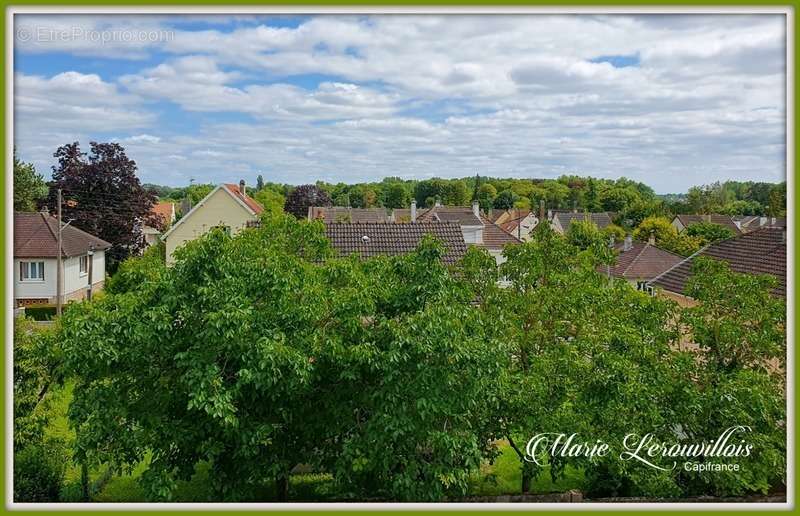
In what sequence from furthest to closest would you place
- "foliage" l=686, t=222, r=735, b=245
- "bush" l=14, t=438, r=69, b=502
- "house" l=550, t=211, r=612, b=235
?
"house" l=550, t=211, r=612, b=235, "foliage" l=686, t=222, r=735, b=245, "bush" l=14, t=438, r=69, b=502

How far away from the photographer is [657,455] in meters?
8.09

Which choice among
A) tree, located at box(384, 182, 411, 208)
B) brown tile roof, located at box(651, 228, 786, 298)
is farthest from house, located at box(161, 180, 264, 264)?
tree, located at box(384, 182, 411, 208)

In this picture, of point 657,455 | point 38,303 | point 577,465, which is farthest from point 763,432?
point 38,303

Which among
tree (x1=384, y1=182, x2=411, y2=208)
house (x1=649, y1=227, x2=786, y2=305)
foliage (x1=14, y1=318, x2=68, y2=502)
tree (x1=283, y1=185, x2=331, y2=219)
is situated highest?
tree (x1=384, y1=182, x2=411, y2=208)

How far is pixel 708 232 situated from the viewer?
120 ft

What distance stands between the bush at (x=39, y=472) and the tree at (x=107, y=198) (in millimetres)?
13979

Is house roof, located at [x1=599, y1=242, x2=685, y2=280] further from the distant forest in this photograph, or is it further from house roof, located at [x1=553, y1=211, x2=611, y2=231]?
house roof, located at [x1=553, y1=211, x2=611, y2=231]

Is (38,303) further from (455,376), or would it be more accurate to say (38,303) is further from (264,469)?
(455,376)

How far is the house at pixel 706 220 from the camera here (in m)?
40.5

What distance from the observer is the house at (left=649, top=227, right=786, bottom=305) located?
11930 millimetres

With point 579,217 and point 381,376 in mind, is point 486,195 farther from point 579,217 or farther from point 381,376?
point 381,376

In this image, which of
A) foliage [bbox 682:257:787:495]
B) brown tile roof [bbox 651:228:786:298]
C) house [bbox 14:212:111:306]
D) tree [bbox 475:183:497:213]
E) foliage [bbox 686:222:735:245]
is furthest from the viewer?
tree [bbox 475:183:497:213]

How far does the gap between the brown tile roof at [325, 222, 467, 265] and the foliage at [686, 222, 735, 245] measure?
2285 centimetres

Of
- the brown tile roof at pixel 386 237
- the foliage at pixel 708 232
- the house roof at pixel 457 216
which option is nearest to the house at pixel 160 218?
the brown tile roof at pixel 386 237
